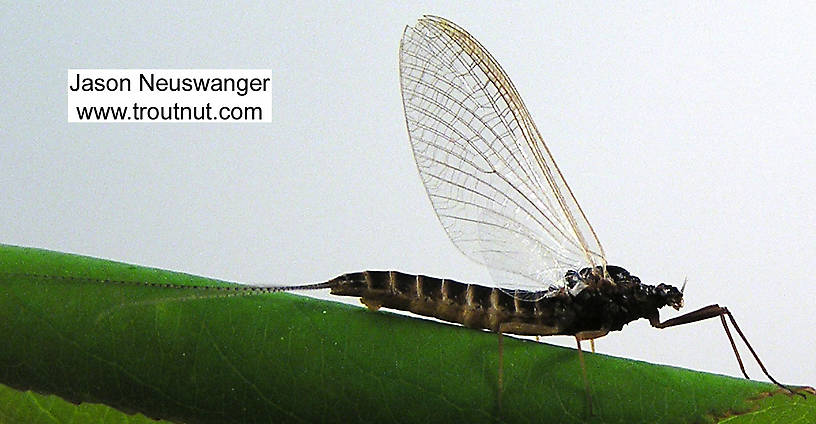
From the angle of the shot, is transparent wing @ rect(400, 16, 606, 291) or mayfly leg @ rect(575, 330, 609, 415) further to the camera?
transparent wing @ rect(400, 16, 606, 291)

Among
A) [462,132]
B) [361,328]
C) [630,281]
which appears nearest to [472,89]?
[462,132]

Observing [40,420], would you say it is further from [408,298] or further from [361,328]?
[408,298]

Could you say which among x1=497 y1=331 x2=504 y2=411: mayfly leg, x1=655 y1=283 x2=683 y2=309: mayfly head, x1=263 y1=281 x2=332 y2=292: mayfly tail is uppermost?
x1=263 y1=281 x2=332 y2=292: mayfly tail

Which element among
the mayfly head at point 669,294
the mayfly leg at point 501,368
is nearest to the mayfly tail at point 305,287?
the mayfly leg at point 501,368

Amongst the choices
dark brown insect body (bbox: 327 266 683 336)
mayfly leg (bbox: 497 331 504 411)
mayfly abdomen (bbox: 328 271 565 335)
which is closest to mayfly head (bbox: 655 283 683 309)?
dark brown insect body (bbox: 327 266 683 336)

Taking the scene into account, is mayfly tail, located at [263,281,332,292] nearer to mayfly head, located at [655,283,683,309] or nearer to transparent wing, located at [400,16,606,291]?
transparent wing, located at [400,16,606,291]

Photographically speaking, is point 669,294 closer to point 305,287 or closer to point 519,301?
point 519,301

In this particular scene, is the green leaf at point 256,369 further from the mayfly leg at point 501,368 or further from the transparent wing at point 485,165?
the transparent wing at point 485,165
